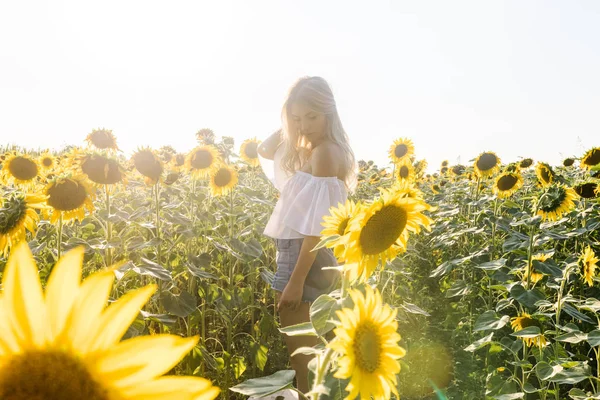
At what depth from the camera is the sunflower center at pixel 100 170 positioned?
2426mm

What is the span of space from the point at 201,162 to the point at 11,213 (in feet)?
8.53

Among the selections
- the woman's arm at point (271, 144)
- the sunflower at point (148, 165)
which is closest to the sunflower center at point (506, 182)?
the woman's arm at point (271, 144)

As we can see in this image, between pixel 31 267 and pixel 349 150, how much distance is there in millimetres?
2564

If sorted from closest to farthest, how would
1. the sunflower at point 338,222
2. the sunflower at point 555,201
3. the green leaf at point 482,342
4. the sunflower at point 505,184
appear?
the sunflower at point 338,222
the green leaf at point 482,342
the sunflower at point 555,201
the sunflower at point 505,184

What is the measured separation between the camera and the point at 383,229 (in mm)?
1333

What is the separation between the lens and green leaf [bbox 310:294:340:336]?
3.41 ft

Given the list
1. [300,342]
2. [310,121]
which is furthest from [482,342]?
[310,121]

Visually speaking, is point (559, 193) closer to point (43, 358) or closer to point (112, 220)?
point (112, 220)

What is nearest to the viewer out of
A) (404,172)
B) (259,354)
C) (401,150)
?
(259,354)

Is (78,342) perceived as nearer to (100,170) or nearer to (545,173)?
(100,170)

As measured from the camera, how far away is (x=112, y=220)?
2.43m

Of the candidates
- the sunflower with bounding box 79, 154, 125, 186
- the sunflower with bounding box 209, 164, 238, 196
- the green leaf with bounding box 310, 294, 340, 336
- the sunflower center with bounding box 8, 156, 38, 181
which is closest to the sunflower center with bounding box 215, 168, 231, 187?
the sunflower with bounding box 209, 164, 238, 196

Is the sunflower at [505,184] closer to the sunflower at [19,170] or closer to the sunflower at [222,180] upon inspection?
the sunflower at [222,180]

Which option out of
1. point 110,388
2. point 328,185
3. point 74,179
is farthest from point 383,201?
point 74,179
